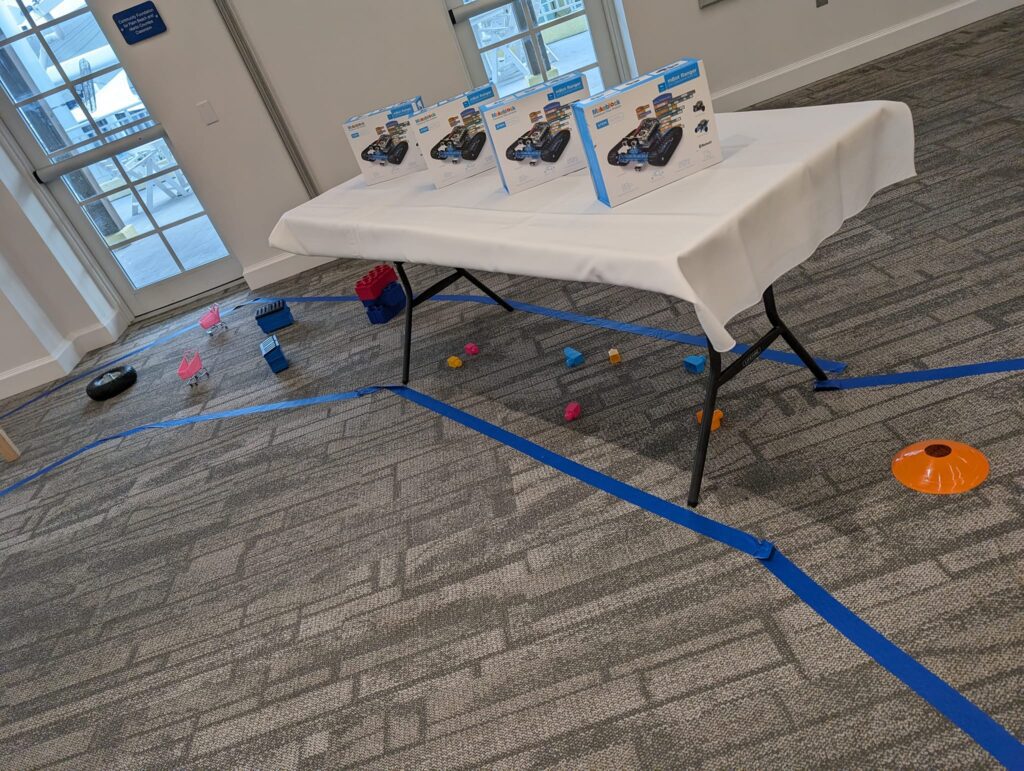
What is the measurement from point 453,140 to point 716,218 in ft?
3.77

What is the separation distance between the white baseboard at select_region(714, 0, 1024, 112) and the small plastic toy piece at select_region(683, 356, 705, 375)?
2770mm

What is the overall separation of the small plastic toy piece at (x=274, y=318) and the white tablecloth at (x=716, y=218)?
1.94m

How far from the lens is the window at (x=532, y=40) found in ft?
14.1

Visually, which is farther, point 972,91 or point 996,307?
point 972,91

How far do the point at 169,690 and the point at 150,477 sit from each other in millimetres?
1262

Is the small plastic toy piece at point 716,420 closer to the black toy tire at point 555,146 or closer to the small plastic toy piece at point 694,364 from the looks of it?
the small plastic toy piece at point 694,364

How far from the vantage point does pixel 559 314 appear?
296 cm

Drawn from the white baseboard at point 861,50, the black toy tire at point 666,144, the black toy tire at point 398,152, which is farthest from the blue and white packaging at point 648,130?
the white baseboard at point 861,50

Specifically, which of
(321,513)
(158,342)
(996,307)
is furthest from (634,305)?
(158,342)

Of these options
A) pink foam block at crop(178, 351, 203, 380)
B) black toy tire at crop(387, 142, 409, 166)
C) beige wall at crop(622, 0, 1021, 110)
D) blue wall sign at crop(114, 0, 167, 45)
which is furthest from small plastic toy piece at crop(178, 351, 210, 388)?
beige wall at crop(622, 0, 1021, 110)

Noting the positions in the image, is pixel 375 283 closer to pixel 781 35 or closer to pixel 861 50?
pixel 781 35

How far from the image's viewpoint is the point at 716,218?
1.40 meters

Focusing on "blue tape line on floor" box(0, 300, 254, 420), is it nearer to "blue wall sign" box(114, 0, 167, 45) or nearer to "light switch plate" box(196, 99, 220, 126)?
"light switch plate" box(196, 99, 220, 126)

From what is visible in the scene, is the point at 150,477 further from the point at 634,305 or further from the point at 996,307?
the point at 996,307
